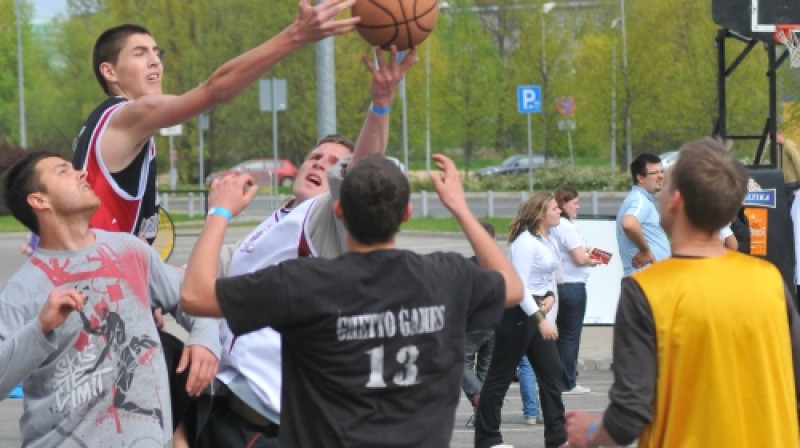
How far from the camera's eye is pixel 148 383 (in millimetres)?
4852

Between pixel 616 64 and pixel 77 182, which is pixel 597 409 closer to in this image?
pixel 77 182

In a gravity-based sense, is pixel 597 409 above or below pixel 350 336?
below

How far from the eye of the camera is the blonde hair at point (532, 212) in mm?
11333

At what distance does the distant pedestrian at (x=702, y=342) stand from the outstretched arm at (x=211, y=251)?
1205 millimetres

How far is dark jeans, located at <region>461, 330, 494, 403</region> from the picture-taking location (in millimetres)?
11164

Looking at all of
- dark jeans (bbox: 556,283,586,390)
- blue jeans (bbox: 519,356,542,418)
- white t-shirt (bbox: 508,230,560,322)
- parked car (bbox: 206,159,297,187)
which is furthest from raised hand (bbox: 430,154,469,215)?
parked car (bbox: 206,159,297,187)

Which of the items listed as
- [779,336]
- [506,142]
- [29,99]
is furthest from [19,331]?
[506,142]

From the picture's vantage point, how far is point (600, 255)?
14430mm

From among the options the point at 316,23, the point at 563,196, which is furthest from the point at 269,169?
the point at 316,23

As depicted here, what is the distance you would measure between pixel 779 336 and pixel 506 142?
208ft

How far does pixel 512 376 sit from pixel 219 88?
555 cm

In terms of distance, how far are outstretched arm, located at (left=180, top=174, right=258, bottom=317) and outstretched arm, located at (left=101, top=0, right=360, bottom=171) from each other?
1.95 ft

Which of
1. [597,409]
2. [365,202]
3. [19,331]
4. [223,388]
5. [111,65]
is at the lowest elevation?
[597,409]

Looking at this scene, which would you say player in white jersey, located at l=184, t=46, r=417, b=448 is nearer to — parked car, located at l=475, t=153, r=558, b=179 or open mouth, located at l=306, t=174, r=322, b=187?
open mouth, located at l=306, t=174, r=322, b=187
